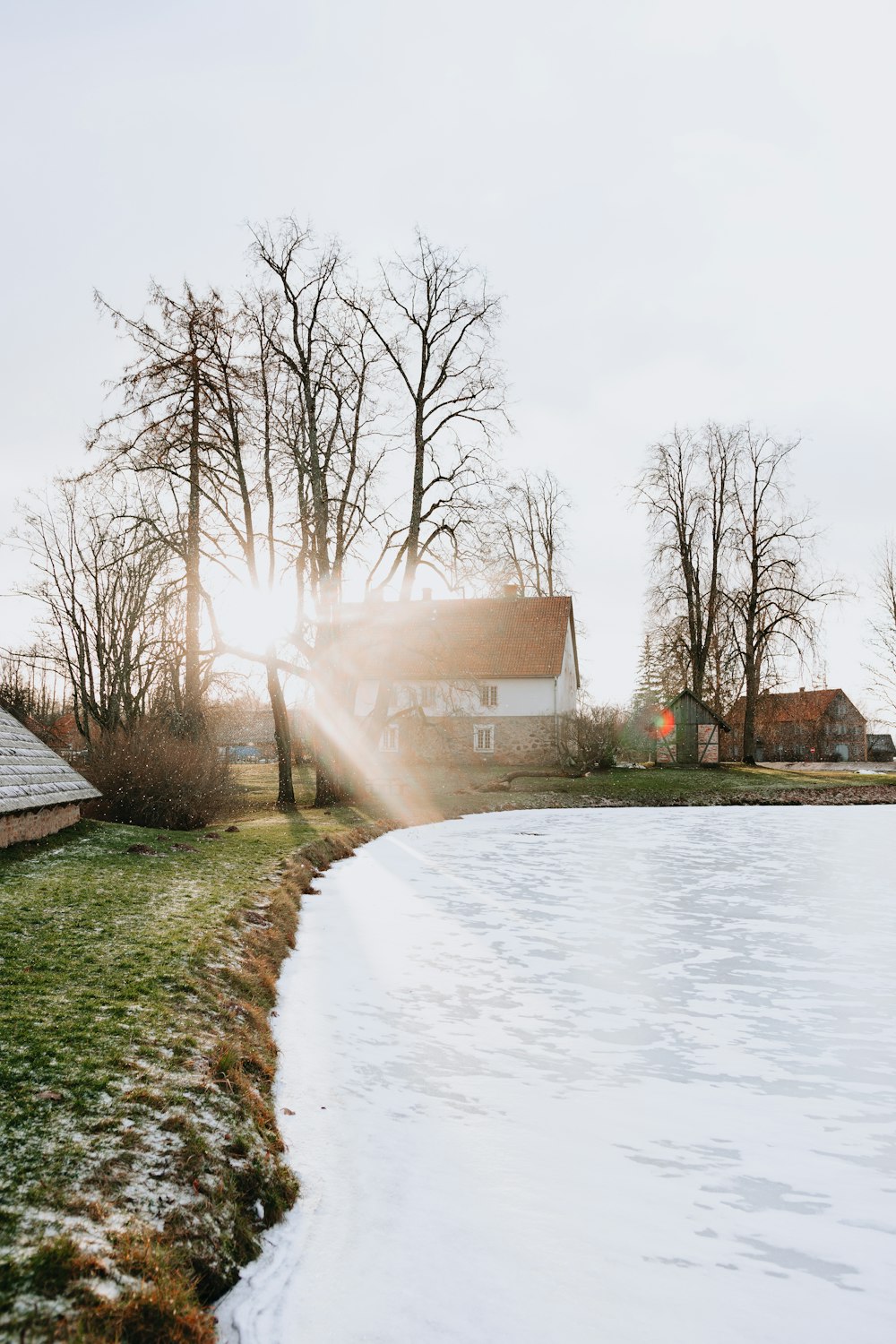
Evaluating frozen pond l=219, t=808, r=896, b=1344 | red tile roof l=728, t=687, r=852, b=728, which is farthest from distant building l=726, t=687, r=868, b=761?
frozen pond l=219, t=808, r=896, b=1344

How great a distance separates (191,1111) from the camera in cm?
435

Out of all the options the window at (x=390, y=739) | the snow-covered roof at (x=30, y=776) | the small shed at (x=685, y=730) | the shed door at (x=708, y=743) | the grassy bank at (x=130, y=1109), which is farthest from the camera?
the window at (x=390, y=739)

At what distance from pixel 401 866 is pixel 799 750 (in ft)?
202

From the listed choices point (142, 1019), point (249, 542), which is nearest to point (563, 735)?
point (249, 542)

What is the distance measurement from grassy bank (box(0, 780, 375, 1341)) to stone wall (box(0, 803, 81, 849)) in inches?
79.4

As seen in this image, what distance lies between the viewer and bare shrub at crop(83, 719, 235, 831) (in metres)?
15.9

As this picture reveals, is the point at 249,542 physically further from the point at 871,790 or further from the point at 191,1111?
the point at 871,790

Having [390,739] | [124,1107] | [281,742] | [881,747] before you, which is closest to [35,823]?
[124,1107]

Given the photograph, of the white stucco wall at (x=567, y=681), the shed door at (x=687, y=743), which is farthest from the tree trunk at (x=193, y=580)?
the shed door at (x=687, y=743)

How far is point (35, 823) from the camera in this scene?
1145 cm

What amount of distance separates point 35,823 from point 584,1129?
8.96 metres

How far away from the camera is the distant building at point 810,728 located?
2643 inches

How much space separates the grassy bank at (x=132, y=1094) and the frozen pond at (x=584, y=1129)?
251 millimetres

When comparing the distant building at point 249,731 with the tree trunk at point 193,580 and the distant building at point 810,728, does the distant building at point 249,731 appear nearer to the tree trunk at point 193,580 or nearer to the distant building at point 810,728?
the tree trunk at point 193,580
